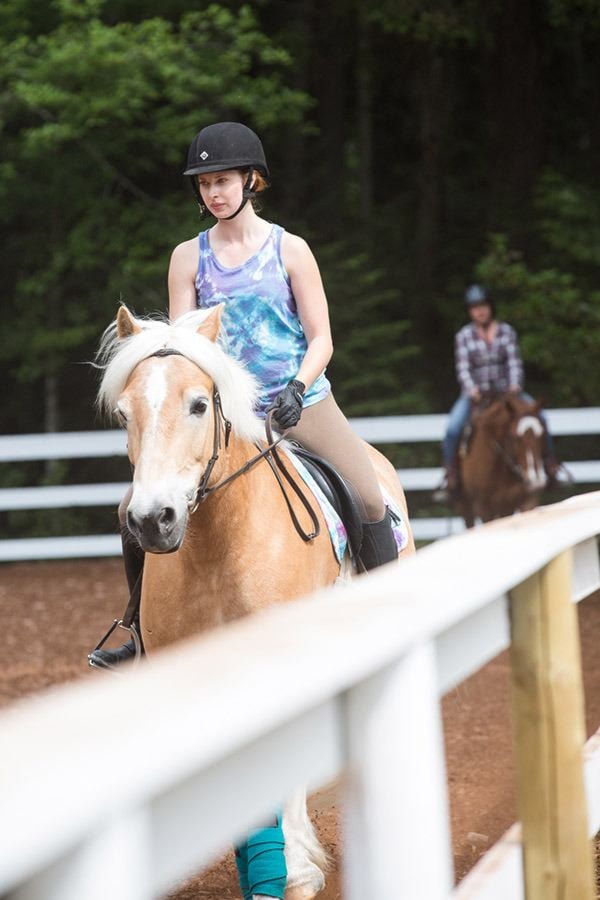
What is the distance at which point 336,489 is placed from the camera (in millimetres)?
4898

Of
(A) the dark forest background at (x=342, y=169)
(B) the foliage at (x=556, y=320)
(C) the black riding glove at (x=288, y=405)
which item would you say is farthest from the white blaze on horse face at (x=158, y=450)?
(B) the foliage at (x=556, y=320)

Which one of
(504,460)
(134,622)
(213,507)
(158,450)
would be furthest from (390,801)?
(504,460)

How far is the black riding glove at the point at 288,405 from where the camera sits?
447 centimetres

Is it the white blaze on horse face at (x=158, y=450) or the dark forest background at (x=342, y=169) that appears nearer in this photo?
the white blaze on horse face at (x=158, y=450)

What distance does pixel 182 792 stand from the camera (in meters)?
1.33

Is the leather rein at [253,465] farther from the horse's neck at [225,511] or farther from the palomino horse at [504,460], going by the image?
the palomino horse at [504,460]

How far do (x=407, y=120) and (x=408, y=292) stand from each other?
440cm

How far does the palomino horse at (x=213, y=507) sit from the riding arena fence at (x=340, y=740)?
1.29 metres

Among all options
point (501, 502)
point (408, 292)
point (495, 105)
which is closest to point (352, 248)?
point (408, 292)

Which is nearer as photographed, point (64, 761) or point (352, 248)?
point (64, 761)

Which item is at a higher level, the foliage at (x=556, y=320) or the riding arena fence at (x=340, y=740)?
the riding arena fence at (x=340, y=740)

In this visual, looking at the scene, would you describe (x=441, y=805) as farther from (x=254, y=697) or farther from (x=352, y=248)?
(x=352, y=248)

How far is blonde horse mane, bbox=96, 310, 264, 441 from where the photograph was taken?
166 inches

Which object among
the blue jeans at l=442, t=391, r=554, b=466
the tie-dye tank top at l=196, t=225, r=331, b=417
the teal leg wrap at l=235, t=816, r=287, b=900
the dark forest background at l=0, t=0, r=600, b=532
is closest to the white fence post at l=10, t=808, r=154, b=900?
the teal leg wrap at l=235, t=816, r=287, b=900
